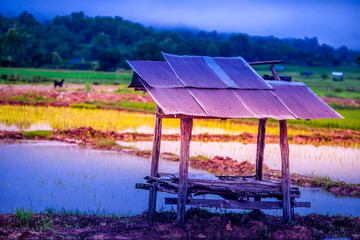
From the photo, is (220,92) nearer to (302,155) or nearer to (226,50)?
(302,155)

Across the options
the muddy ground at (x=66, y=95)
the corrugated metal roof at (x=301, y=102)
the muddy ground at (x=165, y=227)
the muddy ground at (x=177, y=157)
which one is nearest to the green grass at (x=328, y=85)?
the muddy ground at (x=66, y=95)

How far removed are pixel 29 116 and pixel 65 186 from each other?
8.70 metres

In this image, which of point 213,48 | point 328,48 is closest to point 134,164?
point 213,48

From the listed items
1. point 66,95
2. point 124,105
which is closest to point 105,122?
point 124,105

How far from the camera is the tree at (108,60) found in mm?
46759

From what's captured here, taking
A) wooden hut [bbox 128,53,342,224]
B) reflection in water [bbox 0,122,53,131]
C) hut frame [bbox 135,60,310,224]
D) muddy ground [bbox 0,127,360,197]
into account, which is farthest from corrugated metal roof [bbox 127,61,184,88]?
reflection in water [bbox 0,122,53,131]

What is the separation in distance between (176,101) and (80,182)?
12.7 feet

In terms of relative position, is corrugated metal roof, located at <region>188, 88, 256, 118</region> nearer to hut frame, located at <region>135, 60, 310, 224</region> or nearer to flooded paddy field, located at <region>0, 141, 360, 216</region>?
hut frame, located at <region>135, 60, 310, 224</region>

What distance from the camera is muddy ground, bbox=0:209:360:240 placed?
562 centimetres

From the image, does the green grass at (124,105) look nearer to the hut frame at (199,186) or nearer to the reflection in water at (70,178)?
the reflection in water at (70,178)

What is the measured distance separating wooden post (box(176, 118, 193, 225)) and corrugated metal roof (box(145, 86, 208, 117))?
261 mm

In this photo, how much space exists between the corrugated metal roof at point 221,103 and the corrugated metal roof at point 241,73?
1.13 feet

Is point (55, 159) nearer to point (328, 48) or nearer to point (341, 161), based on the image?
point (341, 161)

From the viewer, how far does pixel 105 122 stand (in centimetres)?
1592
